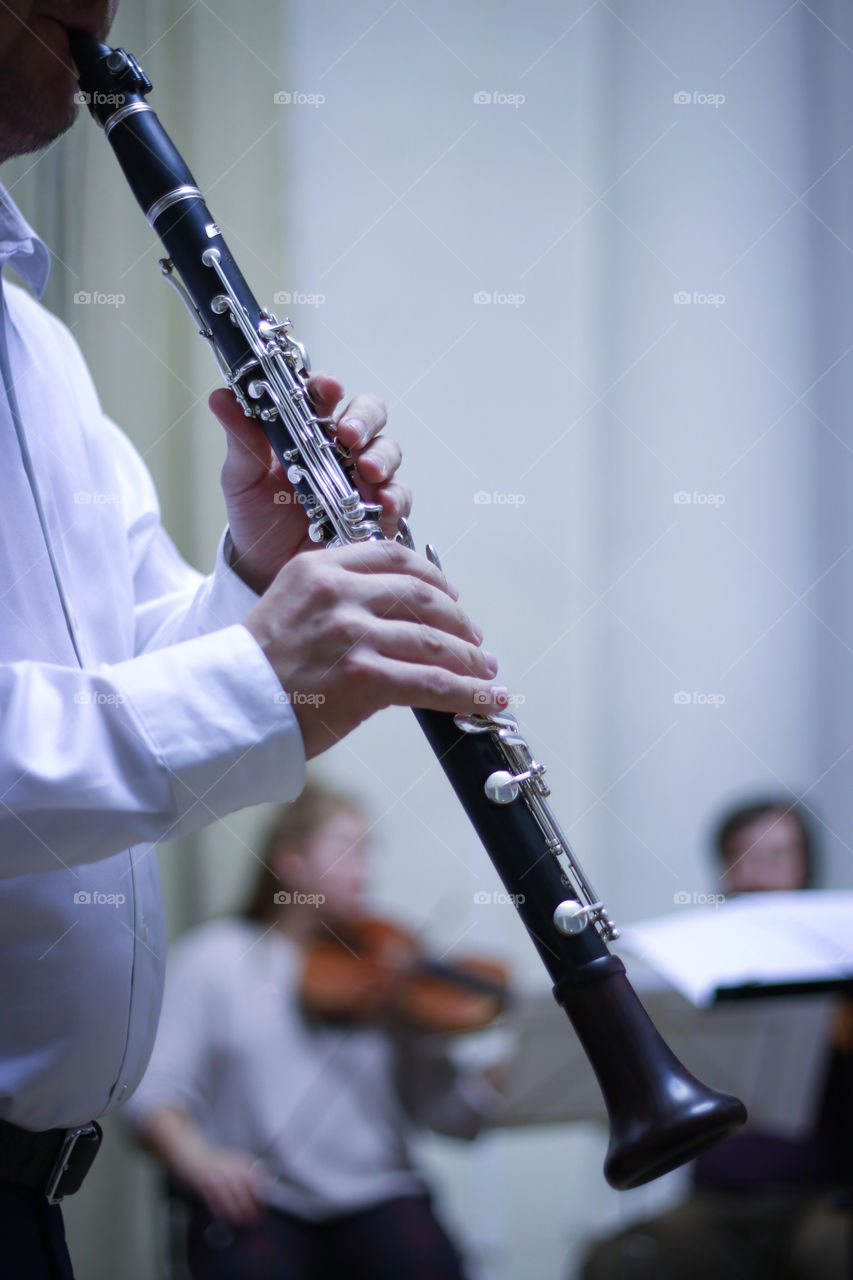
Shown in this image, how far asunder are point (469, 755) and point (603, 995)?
7.2 inches

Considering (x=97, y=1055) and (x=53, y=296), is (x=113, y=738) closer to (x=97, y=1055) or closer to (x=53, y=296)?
(x=97, y=1055)

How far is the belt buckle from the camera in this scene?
27.2 inches

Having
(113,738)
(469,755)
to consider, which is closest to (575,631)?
(469,755)

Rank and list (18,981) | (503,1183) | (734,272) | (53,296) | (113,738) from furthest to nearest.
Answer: (734,272), (503,1183), (53,296), (18,981), (113,738)

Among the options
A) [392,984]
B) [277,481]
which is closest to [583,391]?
[392,984]

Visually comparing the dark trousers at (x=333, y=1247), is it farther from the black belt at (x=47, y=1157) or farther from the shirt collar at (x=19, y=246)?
the shirt collar at (x=19, y=246)

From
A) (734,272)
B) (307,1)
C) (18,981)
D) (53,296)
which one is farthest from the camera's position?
(734,272)

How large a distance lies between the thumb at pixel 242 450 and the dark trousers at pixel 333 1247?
1271 mm

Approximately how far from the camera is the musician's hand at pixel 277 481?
2.56 feet

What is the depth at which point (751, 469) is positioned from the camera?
2.47 m

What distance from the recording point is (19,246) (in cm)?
83

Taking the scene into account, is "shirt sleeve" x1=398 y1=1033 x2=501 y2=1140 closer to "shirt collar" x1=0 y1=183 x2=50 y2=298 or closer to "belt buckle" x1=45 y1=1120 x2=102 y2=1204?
"belt buckle" x1=45 y1=1120 x2=102 y2=1204

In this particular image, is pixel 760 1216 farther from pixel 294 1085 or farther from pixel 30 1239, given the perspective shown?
pixel 30 1239

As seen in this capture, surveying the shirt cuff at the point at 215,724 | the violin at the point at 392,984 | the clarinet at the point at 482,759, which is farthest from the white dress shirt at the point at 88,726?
the violin at the point at 392,984
